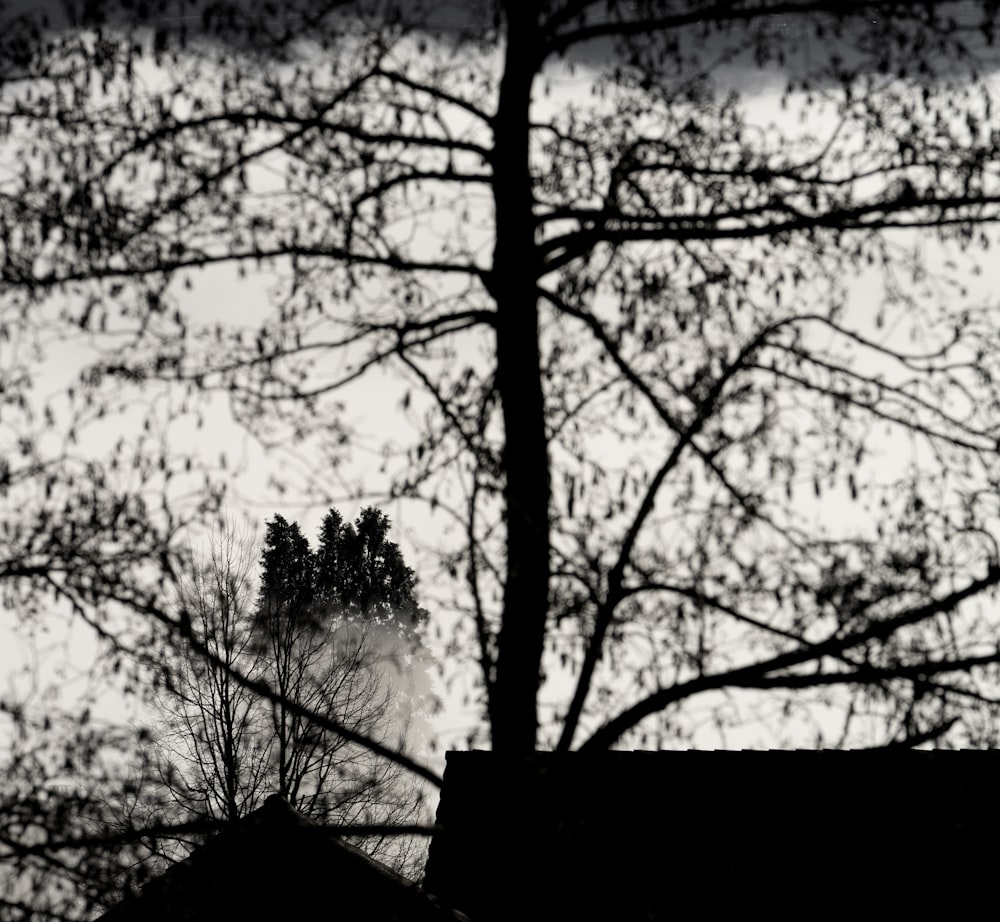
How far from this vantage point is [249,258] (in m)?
6.53

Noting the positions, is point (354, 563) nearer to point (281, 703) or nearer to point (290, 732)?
point (281, 703)

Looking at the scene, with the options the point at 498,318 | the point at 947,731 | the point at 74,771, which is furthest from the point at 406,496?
the point at 947,731

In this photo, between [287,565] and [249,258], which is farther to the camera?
[287,565]

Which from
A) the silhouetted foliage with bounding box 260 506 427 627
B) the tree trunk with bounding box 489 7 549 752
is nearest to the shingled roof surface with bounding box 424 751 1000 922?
the tree trunk with bounding box 489 7 549 752

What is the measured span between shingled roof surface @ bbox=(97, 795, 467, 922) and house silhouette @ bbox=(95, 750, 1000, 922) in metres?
0.01

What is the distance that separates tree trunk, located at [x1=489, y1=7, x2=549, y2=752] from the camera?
577cm

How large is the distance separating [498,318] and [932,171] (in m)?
2.92

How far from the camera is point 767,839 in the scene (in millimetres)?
7902

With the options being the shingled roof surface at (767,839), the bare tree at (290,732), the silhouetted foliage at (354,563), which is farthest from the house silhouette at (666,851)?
the bare tree at (290,732)

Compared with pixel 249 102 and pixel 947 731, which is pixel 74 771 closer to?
pixel 249 102

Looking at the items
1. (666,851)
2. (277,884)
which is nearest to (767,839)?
(666,851)

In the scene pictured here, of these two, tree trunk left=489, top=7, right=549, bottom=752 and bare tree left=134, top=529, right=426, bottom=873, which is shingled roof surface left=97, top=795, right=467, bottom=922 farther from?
bare tree left=134, top=529, right=426, bottom=873

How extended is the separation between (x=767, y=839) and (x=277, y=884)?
3850 mm

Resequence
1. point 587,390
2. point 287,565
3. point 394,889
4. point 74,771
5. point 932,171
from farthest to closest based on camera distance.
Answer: point 287,565 < point 394,889 < point 587,390 < point 932,171 < point 74,771
